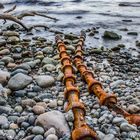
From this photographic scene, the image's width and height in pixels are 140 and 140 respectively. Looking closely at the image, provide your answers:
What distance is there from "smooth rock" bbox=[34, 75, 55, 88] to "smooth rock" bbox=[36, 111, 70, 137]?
1681 mm

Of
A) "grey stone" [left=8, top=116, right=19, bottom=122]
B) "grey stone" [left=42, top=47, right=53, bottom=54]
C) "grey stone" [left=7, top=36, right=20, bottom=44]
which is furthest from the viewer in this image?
"grey stone" [left=7, top=36, right=20, bottom=44]

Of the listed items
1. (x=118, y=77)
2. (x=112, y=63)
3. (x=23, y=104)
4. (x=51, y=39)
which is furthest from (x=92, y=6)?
(x=23, y=104)

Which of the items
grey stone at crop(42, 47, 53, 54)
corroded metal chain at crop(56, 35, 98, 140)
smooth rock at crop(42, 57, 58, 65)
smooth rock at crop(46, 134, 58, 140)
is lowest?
grey stone at crop(42, 47, 53, 54)

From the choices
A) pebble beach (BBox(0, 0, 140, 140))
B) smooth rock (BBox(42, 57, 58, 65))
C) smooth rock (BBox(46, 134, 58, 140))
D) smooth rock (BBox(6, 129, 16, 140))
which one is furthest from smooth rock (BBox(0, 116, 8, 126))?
smooth rock (BBox(42, 57, 58, 65))

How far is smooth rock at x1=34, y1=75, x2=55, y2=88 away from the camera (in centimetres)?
616

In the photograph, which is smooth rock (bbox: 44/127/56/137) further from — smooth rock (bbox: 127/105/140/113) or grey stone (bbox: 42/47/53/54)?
grey stone (bbox: 42/47/53/54)

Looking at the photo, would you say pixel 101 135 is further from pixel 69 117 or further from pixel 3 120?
pixel 3 120

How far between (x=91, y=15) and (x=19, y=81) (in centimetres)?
1362

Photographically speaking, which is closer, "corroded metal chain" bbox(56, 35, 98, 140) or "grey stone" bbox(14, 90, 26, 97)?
"corroded metal chain" bbox(56, 35, 98, 140)

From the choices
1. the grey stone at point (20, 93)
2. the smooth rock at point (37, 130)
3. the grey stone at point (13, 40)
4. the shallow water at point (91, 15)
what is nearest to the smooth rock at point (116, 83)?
the grey stone at point (20, 93)

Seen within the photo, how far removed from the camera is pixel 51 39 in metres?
11.6

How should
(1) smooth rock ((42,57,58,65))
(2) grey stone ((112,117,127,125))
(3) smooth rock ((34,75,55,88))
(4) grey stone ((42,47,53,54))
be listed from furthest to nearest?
(4) grey stone ((42,47,53,54)), (1) smooth rock ((42,57,58,65)), (3) smooth rock ((34,75,55,88)), (2) grey stone ((112,117,127,125))

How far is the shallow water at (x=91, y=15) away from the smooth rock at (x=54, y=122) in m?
6.69

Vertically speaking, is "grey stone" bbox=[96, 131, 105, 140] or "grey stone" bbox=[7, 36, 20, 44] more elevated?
"grey stone" bbox=[96, 131, 105, 140]
